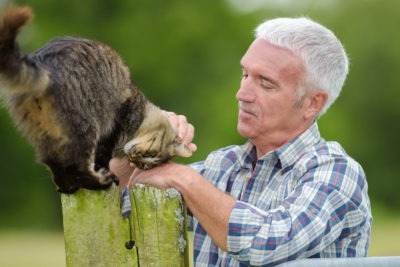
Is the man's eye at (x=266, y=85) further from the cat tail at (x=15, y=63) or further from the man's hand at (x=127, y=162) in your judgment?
the cat tail at (x=15, y=63)

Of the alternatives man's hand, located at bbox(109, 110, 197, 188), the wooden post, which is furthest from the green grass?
the wooden post

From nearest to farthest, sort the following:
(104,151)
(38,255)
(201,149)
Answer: (104,151), (38,255), (201,149)

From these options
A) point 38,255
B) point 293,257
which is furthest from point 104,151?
point 38,255

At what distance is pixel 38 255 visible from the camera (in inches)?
504

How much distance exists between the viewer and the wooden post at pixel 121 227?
2.63 meters

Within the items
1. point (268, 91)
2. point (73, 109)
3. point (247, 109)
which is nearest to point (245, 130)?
point (247, 109)

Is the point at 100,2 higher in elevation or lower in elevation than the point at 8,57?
higher

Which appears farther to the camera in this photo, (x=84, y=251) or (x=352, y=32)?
(x=352, y=32)

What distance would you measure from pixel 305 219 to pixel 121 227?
71 cm

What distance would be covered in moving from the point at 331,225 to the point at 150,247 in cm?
73

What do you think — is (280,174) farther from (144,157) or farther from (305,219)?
(144,157)

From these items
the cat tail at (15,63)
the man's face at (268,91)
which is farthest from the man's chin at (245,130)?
the cat tail at (15,63)

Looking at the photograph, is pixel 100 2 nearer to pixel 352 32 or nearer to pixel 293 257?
pixel 352 32

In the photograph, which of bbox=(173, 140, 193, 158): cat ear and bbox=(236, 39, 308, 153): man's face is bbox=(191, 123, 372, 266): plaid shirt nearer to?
bbox=(236, 39, 308, 153): man's face
